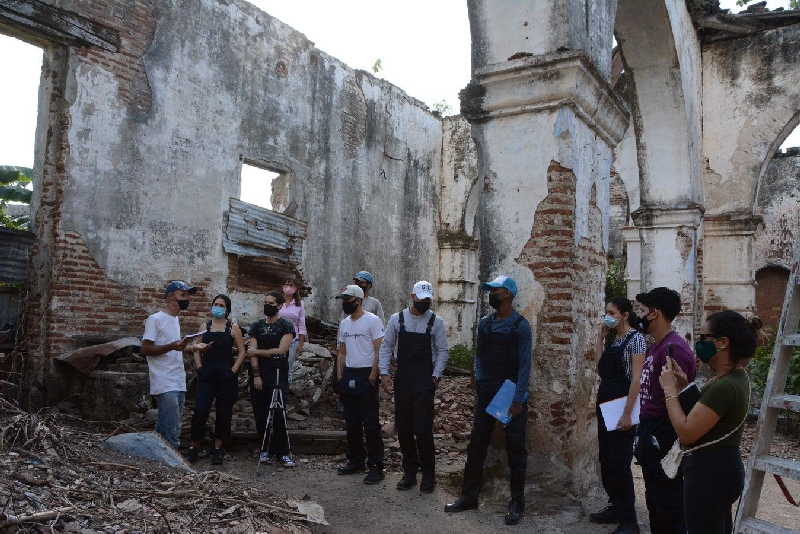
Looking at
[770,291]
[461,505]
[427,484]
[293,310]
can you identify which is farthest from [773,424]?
[770,291]

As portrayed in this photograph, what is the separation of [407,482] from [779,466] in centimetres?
319

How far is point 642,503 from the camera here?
5.12 metres

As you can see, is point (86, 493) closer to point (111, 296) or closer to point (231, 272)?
point (111, 296)

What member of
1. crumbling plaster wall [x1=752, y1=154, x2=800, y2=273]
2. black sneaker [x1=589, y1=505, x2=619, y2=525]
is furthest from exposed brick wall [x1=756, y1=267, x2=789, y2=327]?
black sneaker [x1=589, y1=505, x2=619, y2=525]

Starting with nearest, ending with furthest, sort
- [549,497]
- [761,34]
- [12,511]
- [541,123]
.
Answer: [12,511] < [549,497] < [541,123] < [761,34]

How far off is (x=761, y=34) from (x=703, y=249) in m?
3.61

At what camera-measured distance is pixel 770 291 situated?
19.3 meters

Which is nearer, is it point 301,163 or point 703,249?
point 703,249

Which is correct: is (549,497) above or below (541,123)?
below

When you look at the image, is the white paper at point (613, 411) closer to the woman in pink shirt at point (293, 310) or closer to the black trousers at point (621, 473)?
the black trousers at point (621, 473)

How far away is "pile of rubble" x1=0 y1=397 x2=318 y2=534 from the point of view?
314 cm

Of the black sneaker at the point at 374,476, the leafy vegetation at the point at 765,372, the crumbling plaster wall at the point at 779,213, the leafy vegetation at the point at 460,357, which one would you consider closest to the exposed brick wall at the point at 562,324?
the black sneaker at the point at 374,476

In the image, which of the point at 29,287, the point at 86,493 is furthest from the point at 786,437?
the point at 29,287

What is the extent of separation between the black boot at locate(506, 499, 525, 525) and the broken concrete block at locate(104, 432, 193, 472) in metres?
2.34
